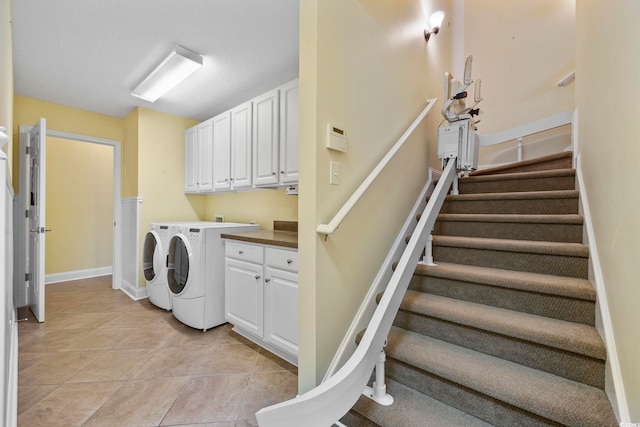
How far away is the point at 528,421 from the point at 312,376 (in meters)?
0.92

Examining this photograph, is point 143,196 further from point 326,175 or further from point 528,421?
point 528,421

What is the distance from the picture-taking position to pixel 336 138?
57.0 inches

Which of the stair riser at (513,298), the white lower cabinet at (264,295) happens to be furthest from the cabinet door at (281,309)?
the stair riser at (513,298)

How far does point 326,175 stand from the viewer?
4.62 ft

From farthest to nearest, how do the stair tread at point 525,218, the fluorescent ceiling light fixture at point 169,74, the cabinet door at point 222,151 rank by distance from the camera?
the cabinet door at point 222,151 < the fluorescent ceiling light fixture at point 169,74 < the stair tread at point 525,218

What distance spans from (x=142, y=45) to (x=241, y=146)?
45.3 inches

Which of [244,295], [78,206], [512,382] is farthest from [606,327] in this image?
[78,206]

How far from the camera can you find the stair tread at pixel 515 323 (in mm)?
1096

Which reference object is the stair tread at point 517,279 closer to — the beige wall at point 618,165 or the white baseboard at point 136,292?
the beige wall at point 618,165

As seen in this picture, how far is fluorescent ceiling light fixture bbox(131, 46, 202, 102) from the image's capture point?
2297 mm

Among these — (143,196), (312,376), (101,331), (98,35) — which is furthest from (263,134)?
(101,331)

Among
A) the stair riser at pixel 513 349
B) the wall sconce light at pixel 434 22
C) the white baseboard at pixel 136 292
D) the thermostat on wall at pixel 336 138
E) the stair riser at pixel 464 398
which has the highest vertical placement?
the wall sconce light at pixel 434 22

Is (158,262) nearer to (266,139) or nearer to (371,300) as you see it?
(266,139)

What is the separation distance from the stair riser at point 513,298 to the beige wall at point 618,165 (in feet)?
0.61
